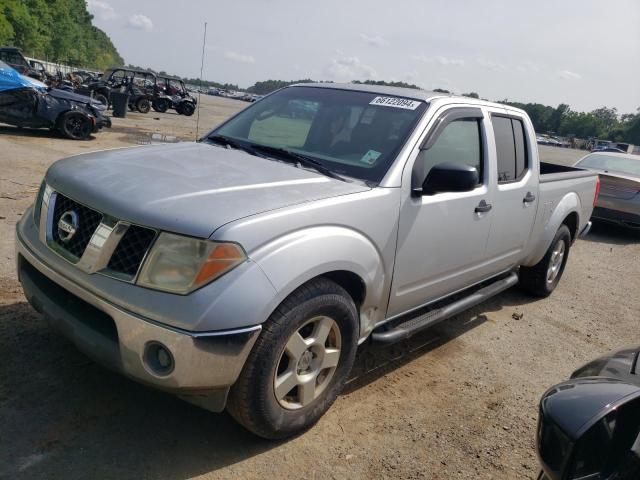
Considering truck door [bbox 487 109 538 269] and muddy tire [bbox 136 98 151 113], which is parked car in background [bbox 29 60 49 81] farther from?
truck door [bbox 487 109 538 269]

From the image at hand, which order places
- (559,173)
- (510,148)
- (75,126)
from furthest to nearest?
(75,126) → (559,173) → (510,148)

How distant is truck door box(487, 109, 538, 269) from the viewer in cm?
418

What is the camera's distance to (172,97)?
25.4m

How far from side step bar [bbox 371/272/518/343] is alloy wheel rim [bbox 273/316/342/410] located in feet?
1.35

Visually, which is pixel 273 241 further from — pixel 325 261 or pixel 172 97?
pixel 172 97

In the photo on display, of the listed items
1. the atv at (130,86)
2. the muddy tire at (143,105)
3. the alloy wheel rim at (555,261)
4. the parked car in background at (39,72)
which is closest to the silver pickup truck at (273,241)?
the alloy wheel rim at (555,261)

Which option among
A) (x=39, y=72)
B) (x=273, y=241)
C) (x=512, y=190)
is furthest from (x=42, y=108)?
(x=39, y=72)

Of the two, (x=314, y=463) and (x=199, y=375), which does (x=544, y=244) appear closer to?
(x=314, y=463)

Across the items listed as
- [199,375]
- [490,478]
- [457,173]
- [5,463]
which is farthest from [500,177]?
[5,463]

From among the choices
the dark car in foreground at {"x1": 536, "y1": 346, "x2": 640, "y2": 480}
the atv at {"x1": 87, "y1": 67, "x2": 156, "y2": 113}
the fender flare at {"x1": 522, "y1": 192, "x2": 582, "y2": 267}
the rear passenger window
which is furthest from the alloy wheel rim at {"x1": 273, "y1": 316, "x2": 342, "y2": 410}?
the atv at {"x1": 87, "y1": 67, "x2": 156, "y2": 113}

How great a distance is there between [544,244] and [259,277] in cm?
375

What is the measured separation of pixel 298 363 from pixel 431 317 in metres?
1.26

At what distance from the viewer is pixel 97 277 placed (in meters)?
2.43

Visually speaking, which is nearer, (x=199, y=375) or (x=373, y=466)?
(x=199, y=375)
